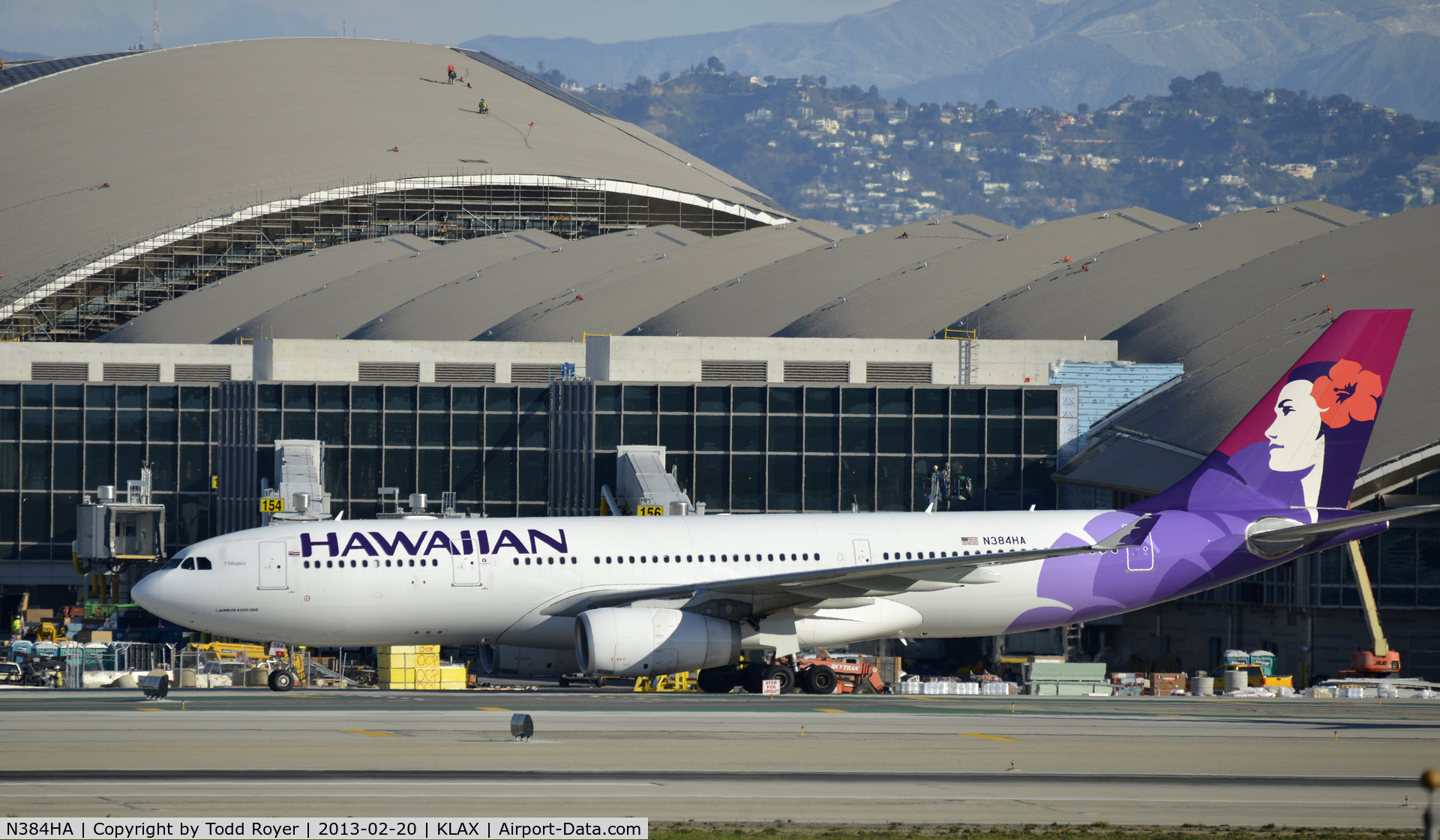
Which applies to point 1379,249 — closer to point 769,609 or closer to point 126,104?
point 769,609

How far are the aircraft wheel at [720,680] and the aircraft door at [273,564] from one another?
9453 millimetres

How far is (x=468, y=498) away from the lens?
2295 inches

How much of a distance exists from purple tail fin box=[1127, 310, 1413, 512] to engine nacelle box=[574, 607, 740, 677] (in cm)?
1133

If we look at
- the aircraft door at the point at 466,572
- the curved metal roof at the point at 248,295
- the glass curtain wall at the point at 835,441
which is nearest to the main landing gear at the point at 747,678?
the aircraft door at the point at 466,572

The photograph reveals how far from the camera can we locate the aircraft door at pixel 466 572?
35.5 metres

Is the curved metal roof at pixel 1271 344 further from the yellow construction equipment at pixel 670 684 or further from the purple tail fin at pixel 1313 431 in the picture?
the yellow construction equipment at pixel 670 684

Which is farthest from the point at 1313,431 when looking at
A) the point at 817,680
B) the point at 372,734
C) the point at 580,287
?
the point at 580,287

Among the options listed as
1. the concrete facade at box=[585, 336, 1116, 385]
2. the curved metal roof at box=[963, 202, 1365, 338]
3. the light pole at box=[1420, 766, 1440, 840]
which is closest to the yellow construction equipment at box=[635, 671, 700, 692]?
the concrete facade at box=[585, 336, 1116, 385]

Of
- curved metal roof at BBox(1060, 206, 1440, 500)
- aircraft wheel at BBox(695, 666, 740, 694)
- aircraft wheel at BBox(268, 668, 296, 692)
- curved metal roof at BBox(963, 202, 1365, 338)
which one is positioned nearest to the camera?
aircraft wheel at BBox(695, 666, 740, 694)

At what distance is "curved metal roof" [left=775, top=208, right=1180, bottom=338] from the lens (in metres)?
68.6

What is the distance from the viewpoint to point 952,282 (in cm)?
7262

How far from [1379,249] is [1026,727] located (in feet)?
121

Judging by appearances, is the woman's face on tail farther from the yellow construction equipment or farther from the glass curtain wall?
the glass curtain wall

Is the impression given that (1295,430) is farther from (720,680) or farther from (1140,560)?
(720,680)
